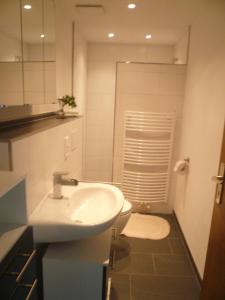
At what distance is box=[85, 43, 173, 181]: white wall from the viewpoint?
11.8 ft

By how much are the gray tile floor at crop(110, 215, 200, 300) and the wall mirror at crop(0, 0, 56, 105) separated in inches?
66.0

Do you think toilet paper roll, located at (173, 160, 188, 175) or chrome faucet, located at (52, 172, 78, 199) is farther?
toilet paper roll, located at (173, 160, 188, 175)

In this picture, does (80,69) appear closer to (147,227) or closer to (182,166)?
(182,166)

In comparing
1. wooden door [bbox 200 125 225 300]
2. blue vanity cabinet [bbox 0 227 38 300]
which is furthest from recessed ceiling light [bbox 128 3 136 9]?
blue vanity cabinet [bbox 0 227 38 300]

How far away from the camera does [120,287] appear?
1957mm

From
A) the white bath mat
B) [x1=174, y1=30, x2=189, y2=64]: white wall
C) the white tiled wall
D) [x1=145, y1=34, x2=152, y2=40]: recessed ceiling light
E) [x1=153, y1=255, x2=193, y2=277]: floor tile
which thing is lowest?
[x1=153, y1=255, x2=193, y2=277]: floor tile

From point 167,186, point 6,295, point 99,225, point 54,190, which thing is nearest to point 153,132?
point 167,186

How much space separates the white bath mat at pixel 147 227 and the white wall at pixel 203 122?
268 mm

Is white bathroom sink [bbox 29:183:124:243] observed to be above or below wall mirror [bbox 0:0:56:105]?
below

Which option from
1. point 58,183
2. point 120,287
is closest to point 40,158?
point 58,183

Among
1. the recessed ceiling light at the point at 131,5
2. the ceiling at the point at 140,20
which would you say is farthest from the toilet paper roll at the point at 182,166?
the recessed ceiling light at the point at 131,5

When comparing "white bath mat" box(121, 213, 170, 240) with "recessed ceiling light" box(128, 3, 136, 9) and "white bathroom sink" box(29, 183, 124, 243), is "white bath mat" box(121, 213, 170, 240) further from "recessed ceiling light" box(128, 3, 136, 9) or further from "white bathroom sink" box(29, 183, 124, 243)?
"recessed ceiling light" box(128, 3, 136, 9)

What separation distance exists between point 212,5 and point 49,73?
1.56 m

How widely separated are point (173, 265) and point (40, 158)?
1723 mm
